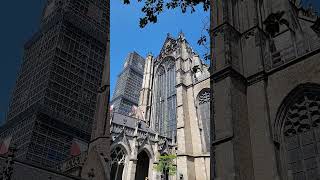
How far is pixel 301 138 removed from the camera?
10.2 m

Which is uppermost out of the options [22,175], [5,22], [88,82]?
[88,82]

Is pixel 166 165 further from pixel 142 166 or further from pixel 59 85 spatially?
pixel 59 85

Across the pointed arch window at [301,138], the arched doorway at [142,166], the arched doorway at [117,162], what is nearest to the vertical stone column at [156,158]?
the arched doorway at [142,166]

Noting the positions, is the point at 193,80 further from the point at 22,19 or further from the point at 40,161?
the point at 22,19

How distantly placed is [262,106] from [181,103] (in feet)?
90.9

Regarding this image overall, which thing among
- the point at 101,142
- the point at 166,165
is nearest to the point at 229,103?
the point at 101,142

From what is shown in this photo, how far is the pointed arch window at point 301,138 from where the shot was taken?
9781 mm

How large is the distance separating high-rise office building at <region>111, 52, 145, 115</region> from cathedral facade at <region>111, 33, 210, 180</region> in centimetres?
2520

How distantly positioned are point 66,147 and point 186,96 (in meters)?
18.6

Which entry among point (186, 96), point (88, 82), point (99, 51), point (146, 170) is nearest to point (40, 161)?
point (88, 82)

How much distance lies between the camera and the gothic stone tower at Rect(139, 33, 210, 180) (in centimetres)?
3450

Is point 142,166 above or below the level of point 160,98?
below

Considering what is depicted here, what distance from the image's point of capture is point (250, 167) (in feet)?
33.5

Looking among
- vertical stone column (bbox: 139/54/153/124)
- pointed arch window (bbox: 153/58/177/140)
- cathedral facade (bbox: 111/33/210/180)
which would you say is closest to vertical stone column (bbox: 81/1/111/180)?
cathedral facade (bbox: 111/33/210/180)
